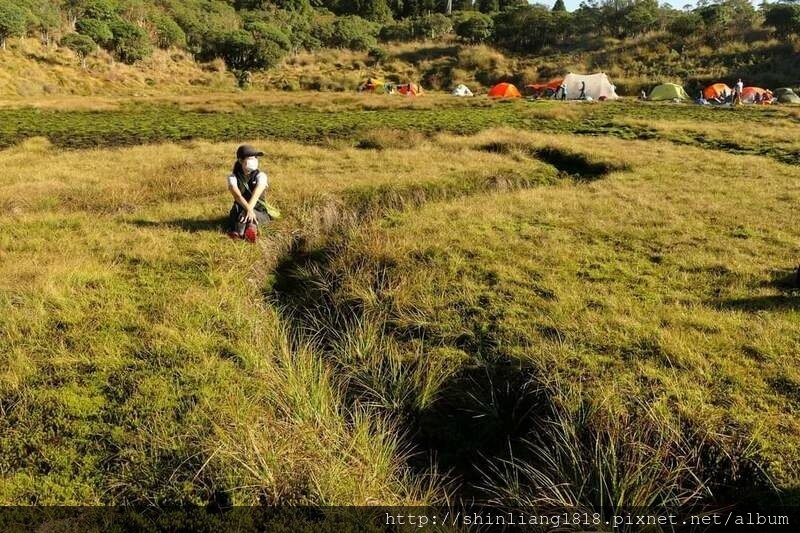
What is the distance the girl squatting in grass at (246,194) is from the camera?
27.9 feet

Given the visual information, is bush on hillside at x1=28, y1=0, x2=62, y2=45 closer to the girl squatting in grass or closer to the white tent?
the white tent

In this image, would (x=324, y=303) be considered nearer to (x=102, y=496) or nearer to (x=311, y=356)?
(x=311, y=356)

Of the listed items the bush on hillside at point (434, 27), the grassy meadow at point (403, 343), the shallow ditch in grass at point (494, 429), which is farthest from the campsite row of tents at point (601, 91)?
the shallow ditch in grass at point (494, 429)

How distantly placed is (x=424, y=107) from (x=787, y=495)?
28.9 metres

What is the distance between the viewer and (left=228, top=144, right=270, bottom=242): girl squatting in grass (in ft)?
27.9

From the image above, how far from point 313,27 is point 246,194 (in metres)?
68.8

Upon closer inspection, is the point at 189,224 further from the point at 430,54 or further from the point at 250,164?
the point at 430,54

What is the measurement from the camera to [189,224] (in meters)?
9.15

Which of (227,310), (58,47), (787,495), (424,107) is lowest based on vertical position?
(787,495)

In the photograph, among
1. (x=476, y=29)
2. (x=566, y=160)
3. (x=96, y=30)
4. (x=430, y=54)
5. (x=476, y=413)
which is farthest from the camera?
(x=476, y=29)

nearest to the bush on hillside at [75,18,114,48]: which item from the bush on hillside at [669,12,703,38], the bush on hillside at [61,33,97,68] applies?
the bush on hillside at [61,33,97,68]

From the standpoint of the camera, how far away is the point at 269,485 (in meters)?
3.86

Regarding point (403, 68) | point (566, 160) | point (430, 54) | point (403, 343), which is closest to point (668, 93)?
point (403, 68)

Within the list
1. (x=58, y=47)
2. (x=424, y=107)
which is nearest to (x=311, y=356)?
(x=424, y=107)
